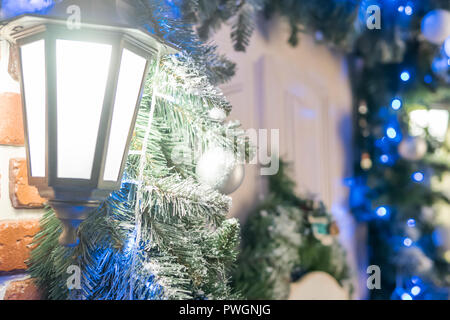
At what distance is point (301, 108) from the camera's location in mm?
2281

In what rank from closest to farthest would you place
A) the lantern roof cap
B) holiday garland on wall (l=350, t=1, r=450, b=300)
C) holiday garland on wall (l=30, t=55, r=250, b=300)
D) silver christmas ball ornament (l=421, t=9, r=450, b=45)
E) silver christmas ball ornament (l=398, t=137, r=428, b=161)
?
the lantern roof cap < holiday garland on wall (l=30, t=55, r=250, b=300) < silver christmas ball ornament (l=421, t=9, r=450, b=45) < silver christmas ball ornament (l=398, t=137, r=428, b=161) < holiday garland on wall (l=350, t=1, r=450, b=300)

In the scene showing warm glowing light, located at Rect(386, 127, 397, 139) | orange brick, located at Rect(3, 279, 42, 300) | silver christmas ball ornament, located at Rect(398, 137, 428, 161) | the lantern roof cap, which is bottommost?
orange brick, located at Rect(3, 279, 42, 300)

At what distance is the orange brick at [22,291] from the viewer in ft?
2.56

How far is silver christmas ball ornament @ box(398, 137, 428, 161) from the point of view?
2.38m

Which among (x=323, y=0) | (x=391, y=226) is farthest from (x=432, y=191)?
(x=323, y=0)

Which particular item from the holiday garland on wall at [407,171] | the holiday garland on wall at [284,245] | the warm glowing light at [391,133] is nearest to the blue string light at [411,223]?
the holiday garland on wall at [407,171]

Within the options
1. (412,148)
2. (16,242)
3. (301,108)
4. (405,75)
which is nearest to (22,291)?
(16,242)

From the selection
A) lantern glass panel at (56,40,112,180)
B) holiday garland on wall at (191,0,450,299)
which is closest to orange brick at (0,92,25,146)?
lantern glass panel at (56,40,112,180)

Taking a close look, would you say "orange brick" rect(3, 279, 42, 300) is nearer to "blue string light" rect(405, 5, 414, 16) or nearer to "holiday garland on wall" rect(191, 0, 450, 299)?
"holiday garland on wall" rect(191, 0, 450, 299)

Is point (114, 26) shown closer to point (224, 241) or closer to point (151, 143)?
point (151, 143)

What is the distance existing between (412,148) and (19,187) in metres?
2.11

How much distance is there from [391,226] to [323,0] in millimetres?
1401

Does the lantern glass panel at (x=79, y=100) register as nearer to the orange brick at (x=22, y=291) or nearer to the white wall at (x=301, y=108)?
the orange brick at (x=22, y=291)
